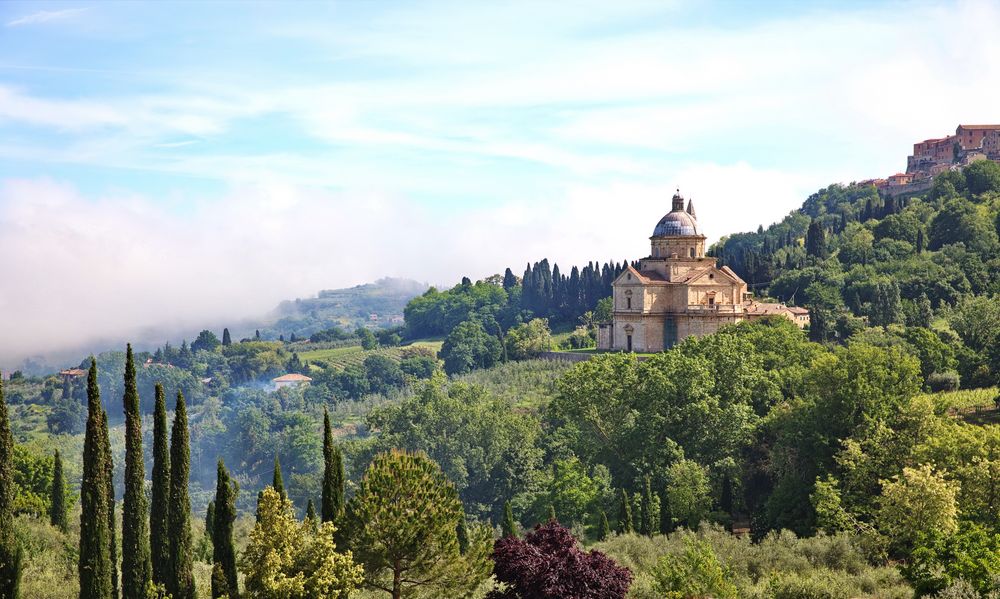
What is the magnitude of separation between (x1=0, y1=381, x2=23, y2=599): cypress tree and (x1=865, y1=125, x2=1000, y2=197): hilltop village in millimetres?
139606

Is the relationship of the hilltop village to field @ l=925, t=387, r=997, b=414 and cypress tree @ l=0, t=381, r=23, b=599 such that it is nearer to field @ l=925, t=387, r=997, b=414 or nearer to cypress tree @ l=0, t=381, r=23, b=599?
field @ l=925, t=387, r=997, b=414

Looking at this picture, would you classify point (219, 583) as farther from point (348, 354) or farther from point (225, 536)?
point (348, 354)

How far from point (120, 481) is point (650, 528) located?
72831 millimetres

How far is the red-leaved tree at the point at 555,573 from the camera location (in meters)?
30.2

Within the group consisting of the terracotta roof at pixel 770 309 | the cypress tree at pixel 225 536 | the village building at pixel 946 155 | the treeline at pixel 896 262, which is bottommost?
the cypress tree at pixel 225 536

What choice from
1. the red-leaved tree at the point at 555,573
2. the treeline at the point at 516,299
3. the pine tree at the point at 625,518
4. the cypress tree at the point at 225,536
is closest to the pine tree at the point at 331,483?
the cypress tree at the point at 225,536

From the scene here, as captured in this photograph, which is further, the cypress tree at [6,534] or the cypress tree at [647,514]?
the cypress tree at [647,514]

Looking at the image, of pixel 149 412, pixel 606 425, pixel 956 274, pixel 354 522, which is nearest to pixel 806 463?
pixel 606 425

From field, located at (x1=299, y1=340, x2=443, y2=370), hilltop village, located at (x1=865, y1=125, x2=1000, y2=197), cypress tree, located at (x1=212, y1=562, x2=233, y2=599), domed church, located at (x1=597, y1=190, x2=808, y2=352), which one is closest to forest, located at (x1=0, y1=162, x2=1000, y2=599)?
cypress tree, located at (x1=212, y1=562, x2=233, y2=599)

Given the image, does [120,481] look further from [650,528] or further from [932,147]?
[932,147]

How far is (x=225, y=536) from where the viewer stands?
98.2 feet

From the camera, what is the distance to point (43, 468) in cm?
5725

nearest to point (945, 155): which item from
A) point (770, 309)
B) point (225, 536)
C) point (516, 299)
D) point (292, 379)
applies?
point (516, 299)

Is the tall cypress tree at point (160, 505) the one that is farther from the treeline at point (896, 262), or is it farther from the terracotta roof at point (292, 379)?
the terracotta roof at point (292, 379)
